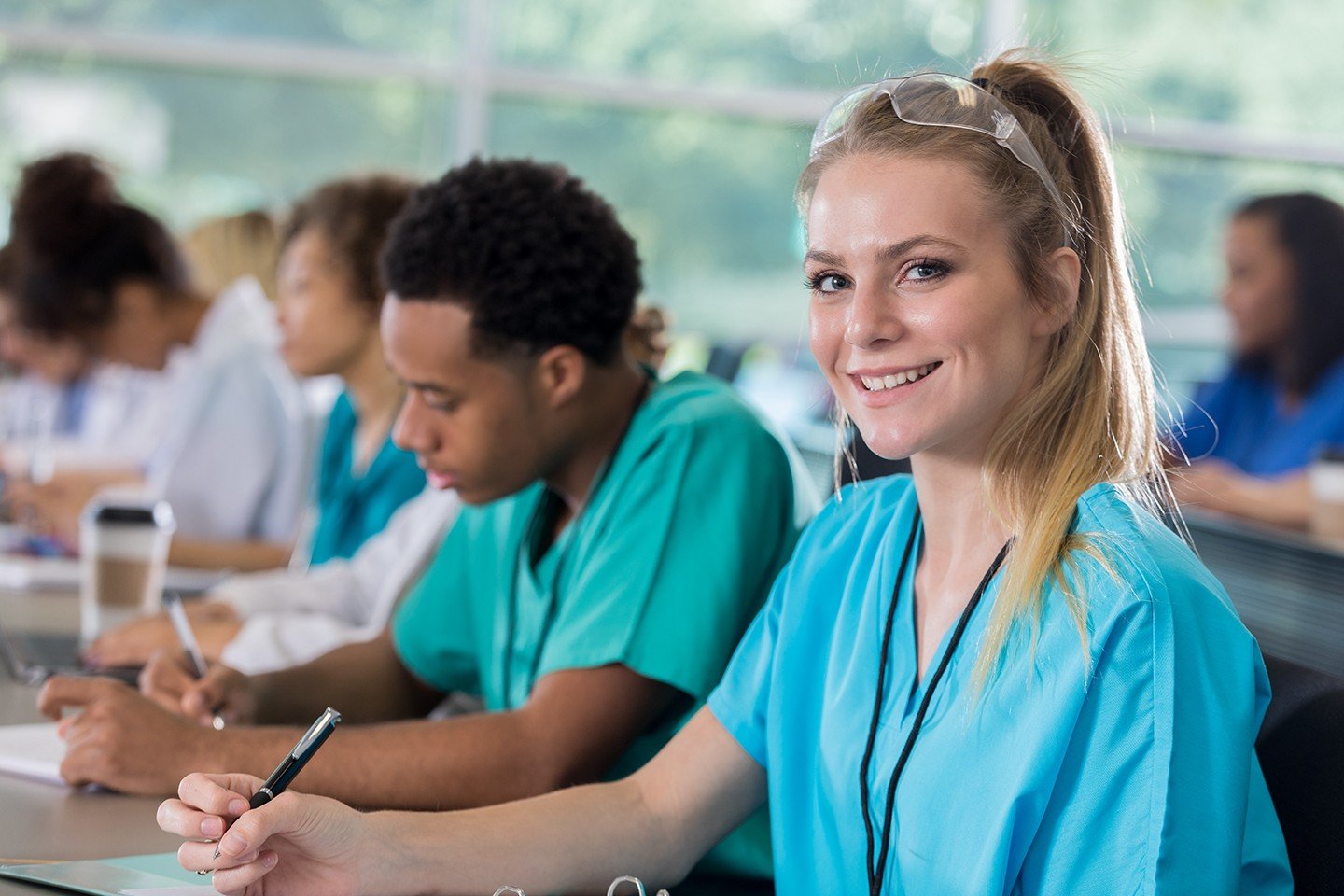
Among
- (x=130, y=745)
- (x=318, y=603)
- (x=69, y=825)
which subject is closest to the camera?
(x=69, y=825)

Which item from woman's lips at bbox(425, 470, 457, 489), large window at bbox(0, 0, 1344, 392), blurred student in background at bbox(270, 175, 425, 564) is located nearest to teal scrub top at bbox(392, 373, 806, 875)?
woman's lips at bbox(425, 470, 457, 489)

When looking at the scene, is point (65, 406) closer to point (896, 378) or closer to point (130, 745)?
point (130, 745)

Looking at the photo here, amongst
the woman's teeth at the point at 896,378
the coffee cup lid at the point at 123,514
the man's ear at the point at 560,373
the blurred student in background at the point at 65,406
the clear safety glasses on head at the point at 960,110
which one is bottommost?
the blurred student in background at the point at 65,406

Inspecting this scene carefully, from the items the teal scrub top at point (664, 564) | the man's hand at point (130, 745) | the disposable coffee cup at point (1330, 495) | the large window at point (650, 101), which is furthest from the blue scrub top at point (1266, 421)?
the man's hand at point (130, 745)

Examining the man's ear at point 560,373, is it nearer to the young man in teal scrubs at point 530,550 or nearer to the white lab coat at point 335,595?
the young man in teal scrubs at point 530,550

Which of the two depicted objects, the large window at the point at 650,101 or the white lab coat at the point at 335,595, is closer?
the white lab coat at the point at 335,595

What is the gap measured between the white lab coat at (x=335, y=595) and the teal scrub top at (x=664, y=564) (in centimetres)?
31

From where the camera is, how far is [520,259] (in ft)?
4.98

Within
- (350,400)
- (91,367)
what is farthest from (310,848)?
(91,367)

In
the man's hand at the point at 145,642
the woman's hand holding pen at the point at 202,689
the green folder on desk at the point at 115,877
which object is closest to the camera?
the green folder on desk at the point at 115,877

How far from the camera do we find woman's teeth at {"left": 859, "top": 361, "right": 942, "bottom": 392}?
106 cm

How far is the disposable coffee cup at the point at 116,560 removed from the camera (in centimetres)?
187

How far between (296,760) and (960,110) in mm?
674

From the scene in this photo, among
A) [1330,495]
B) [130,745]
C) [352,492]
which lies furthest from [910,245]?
[1330,495]
